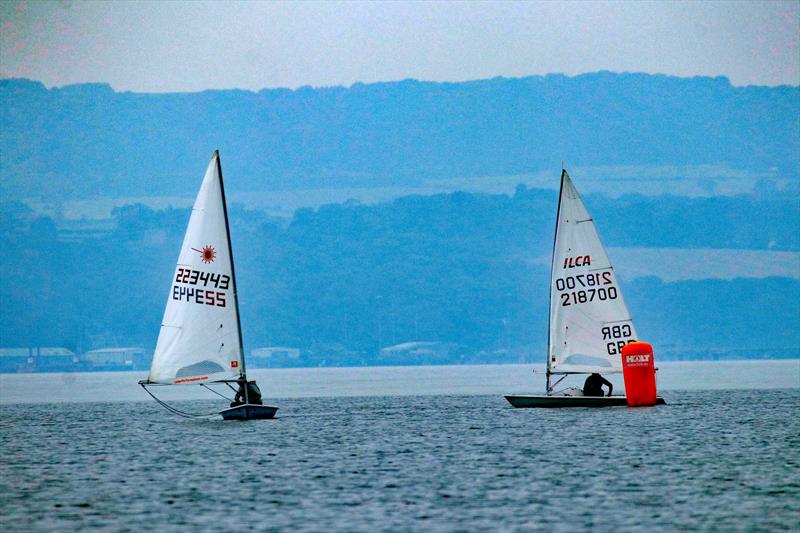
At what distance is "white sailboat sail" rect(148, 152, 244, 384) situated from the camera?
59969 mm

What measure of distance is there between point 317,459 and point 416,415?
31.6 metres

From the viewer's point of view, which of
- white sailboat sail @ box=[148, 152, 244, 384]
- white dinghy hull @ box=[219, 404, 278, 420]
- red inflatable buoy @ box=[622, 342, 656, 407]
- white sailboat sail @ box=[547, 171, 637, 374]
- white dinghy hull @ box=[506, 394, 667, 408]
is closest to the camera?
white sailboat sail @ box=[148, 152, 244, 384]

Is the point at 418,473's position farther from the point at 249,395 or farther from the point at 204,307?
the point at 249,395

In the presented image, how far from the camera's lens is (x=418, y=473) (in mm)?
41562

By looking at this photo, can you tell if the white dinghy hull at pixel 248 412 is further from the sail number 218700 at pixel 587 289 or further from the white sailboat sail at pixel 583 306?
the sail number 218700 at pixel 587 289

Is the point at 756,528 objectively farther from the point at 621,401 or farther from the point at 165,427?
the point at 165,427

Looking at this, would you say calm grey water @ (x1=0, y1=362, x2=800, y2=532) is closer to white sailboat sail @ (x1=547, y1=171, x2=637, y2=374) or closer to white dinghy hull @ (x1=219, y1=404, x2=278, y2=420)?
white dinghy hull @ (x1=219, y1=404, x2=278, y2=420)

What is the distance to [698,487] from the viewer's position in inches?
1420

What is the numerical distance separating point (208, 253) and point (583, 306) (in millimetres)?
17666

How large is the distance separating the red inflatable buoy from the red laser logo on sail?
19.0 m

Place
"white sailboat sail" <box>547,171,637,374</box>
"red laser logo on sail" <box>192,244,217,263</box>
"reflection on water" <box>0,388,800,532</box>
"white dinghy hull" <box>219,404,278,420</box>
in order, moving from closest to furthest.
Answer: "reflection on water" <box>0,388,800,532</box>, "red laser logo on sail" <box>192,244,217,263</box>, "white dinghy hull" <box>219,404,278,420</box>, "white sailboat sail" <box>547,171,637,374</box>

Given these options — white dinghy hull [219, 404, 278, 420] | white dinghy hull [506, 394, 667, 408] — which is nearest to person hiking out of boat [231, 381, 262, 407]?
white dinghy hull [219, 404, 278, 420]

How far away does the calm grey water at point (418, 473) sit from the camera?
3108cm

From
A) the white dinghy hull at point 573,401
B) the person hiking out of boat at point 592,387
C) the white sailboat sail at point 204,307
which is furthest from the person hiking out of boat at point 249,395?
the person hiking out of boat at point 592,387
